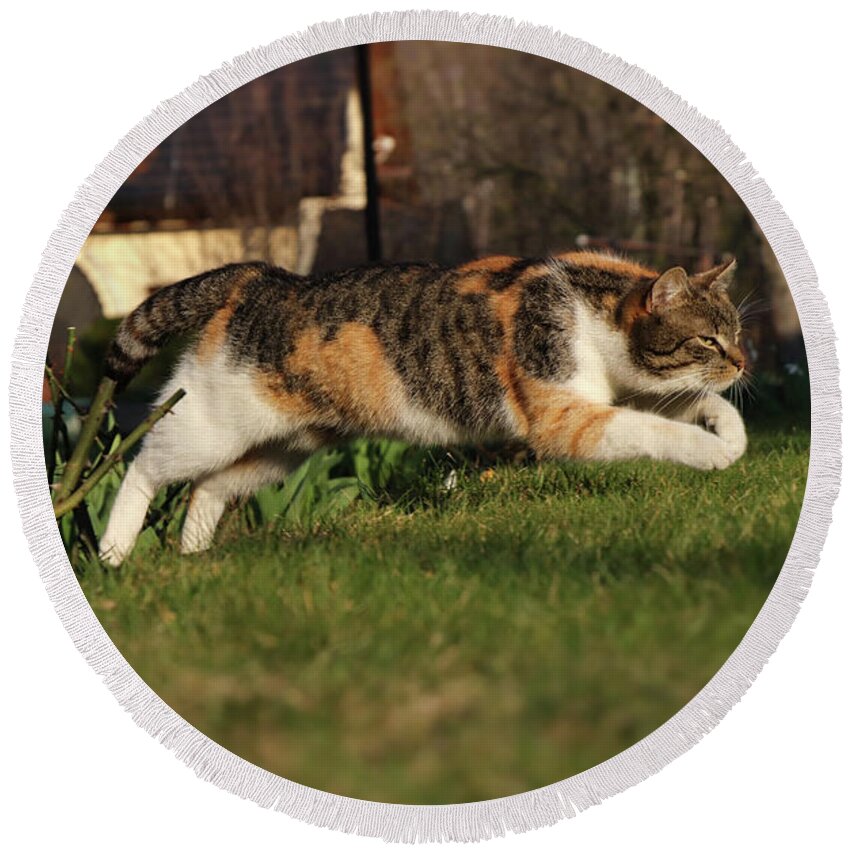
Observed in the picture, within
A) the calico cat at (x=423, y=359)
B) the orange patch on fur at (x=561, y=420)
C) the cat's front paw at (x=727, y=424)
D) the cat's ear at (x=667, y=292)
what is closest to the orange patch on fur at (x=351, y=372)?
the calico cat at (x=423, y=359)

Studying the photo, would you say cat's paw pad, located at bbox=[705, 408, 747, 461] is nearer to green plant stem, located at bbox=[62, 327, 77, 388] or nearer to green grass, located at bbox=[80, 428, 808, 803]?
green grass, located at bbox=[80, 428, 808, 803]

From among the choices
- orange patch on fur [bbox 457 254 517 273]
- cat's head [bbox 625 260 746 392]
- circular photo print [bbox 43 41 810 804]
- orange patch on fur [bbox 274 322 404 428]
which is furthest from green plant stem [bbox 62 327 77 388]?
cat's head [bbox 625 260 746 392]

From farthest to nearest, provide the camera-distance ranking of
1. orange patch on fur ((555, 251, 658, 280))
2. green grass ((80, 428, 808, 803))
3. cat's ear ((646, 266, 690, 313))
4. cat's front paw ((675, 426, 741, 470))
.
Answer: orange patch on fur ((555, 251, 658, 280)) → cat's ear ((646, 266, 690, 313)) → cat's front paw ((675, 426, 741, 470)) → green grass ((80, 428, 808, 803))

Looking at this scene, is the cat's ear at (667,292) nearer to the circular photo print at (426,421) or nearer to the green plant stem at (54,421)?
the circular photo print at (426,421)

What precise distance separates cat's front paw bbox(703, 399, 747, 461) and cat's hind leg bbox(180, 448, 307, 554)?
2.86 feet

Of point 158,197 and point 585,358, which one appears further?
point 158,197

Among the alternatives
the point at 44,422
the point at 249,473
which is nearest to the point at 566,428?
the point at 249,473

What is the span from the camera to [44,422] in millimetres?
2416

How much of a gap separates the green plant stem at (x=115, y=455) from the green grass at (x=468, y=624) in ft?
0.57

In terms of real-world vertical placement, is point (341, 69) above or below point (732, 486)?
above

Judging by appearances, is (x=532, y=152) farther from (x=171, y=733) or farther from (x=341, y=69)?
(x=171, y=733)

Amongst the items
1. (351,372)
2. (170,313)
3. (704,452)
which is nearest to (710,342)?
(704,452)

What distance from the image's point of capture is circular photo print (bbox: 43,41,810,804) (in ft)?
5.52

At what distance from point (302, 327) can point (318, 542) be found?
0.46 meters
